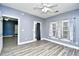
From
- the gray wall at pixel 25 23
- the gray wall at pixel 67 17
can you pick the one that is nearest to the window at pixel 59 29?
the gray wall at pixel 67 17

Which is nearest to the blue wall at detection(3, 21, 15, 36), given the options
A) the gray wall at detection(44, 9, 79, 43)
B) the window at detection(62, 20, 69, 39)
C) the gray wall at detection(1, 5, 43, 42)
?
the gray wall at detection(1, 5, 43, 42)

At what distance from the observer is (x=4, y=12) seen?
2.80 meters

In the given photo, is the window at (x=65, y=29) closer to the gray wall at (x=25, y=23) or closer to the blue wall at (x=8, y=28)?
the gray wall at (x=25, y=23)

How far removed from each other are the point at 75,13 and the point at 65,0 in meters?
0.91

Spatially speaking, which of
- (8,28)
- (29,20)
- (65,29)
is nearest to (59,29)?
(65,29)

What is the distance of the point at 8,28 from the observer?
26.1 ft

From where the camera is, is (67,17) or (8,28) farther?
(8,28)

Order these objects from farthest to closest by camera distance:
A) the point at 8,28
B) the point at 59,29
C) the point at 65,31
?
the point at 8,28 → the point at 59,29 → the point at 65,31

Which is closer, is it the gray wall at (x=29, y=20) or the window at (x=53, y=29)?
the window at (x=53, y=29)

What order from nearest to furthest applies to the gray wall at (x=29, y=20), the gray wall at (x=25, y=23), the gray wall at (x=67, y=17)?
the gray wall at (x=67, y=17) < the gray wall at (x=29, y=20) < the gray wall at (x=25, y=23)

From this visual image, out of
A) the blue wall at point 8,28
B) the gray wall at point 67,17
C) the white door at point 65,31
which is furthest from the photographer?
the blue wall at point 8,28

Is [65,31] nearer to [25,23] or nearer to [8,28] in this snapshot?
[25,23]

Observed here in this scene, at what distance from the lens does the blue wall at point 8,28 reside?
25.5 feet

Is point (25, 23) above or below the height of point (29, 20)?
below
